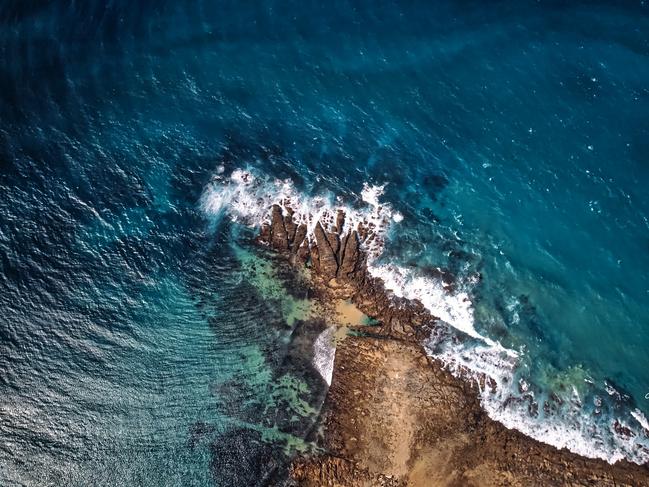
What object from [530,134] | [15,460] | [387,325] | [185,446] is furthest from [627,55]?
[15,460]

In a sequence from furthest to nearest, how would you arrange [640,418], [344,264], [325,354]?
[344,264] < [325,354] < [640,418]

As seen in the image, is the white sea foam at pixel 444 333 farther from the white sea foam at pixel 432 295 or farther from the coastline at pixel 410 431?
the coastline at pixel 410 431

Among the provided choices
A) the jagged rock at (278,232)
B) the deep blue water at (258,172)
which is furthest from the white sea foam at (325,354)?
the jagged rock at (278,232)

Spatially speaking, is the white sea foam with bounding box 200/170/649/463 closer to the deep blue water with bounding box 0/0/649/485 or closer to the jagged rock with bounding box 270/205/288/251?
the jagged rock with bounding box 270/205/288/251

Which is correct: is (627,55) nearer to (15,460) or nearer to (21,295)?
(21,295)

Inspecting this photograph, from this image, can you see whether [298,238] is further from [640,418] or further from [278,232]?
[640,418]

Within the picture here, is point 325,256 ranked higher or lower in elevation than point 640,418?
higher

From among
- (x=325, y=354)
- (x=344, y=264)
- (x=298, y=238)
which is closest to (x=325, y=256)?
(x=344, y=264)
